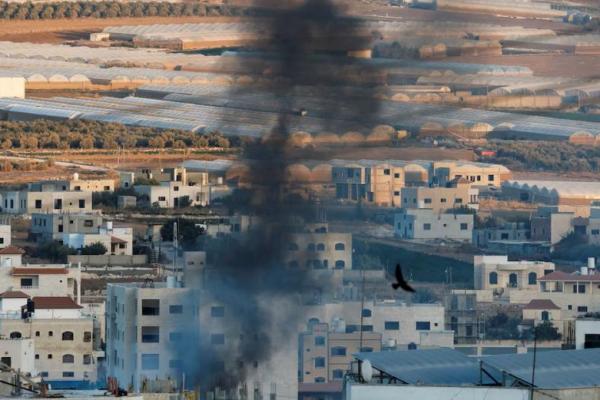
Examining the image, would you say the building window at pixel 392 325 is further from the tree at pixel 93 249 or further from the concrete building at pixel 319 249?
the tree at pixel 93 249

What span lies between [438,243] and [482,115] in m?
20.1

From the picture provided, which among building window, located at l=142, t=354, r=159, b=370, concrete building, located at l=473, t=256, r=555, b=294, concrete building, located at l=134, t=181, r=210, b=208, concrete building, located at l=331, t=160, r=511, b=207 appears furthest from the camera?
concrete building, located at l=134, t=181, r=210, b=208

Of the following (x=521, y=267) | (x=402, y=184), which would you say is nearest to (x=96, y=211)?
(x=402, y=184)

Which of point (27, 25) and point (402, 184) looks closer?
point (402, 184)

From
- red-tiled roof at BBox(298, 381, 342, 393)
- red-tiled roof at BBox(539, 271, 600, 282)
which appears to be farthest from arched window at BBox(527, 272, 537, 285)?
red-tiled roof at BBox(298, 381, 342, 393)

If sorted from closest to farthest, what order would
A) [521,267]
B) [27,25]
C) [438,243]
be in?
1. [521,267]
2. [438,243]
3. [27,25]

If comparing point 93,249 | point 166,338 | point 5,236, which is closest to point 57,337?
point 166,338

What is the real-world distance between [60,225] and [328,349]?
935 inches

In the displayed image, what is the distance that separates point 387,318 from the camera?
60.4 meters

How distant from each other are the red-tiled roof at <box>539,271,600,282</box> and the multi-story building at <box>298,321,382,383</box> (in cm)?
904

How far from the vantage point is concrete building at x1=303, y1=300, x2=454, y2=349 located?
5884cm

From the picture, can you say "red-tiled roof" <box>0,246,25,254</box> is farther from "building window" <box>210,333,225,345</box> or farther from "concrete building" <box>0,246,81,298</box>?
"building window" <box>210,333,225,345</box>

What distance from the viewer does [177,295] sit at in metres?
55.7

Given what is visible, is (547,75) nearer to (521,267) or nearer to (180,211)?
(180,211)
